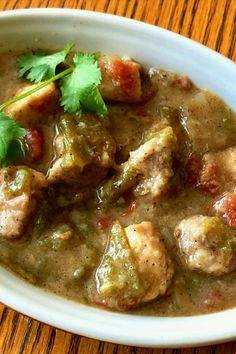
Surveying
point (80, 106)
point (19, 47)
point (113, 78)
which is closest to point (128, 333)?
point (80, 106)

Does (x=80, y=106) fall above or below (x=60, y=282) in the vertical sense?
above

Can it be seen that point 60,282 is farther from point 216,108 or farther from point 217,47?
point 217,47

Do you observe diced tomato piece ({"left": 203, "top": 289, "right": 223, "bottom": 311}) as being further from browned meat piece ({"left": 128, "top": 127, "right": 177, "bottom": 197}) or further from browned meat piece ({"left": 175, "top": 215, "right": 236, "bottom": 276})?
browned meat piece ({"left": 128, "top": 127, "right": 177, "bottom": 197})

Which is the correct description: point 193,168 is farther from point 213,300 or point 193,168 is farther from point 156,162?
point 213,300

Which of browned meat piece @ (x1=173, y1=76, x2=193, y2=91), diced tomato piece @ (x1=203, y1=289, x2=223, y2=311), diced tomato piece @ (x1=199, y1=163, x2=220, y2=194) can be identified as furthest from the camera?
browned meat piece @ (x1=173, y1=76, x2=193, y2=91)

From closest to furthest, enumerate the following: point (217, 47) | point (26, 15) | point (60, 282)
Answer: point (60, 282) < point (26, 15) < point (217, 47)


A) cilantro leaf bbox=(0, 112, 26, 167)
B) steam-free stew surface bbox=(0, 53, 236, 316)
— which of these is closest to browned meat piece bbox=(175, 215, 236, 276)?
steam-free stew surface bbox=(0, 53, 236, 316)

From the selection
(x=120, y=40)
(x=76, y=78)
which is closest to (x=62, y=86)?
(x=76, y=78)

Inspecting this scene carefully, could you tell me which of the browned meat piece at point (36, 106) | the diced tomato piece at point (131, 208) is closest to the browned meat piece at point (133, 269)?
the diced tomato piece at point (131, 208)
